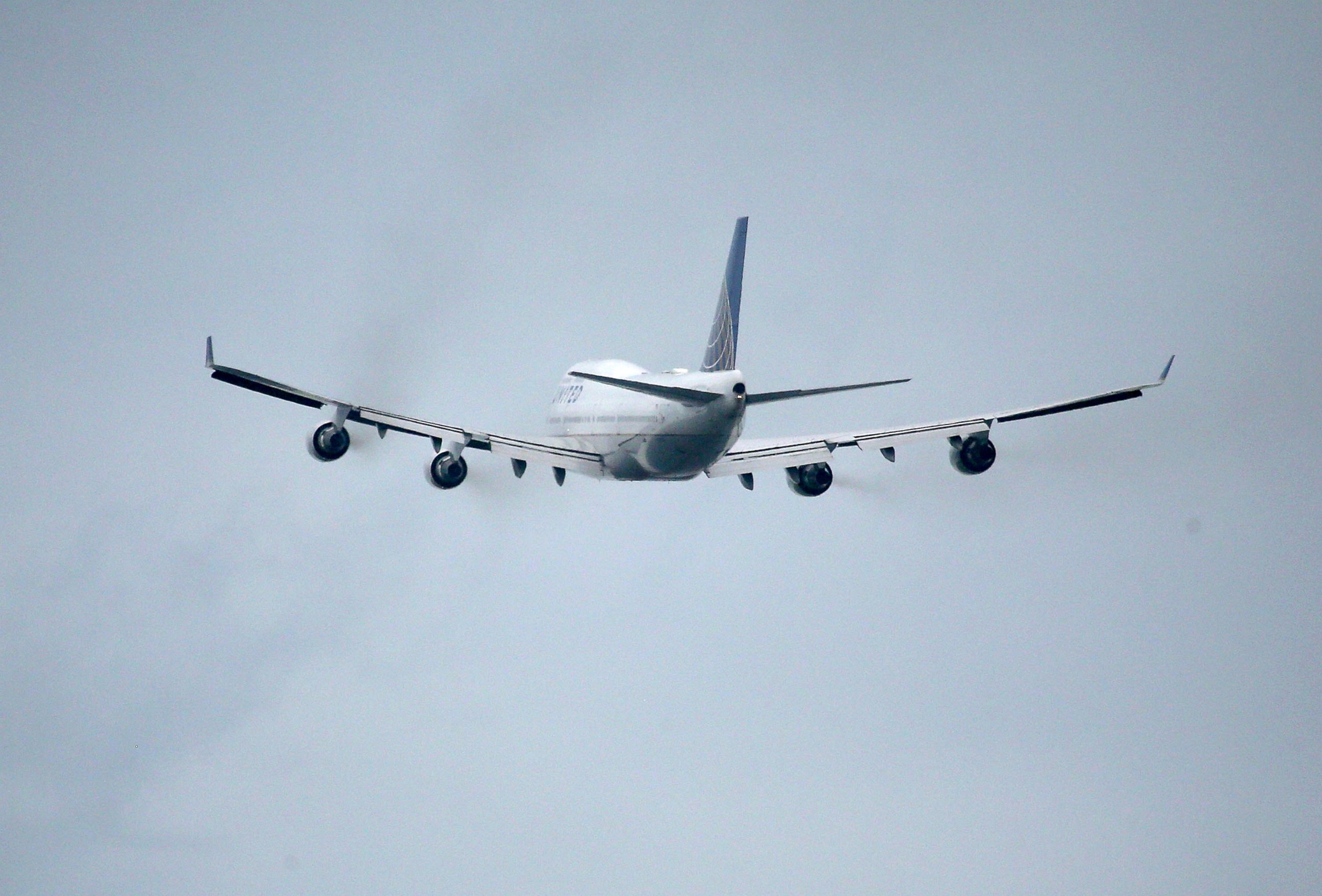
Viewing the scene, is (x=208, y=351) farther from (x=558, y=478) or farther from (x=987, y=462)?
(x=987, y=462)

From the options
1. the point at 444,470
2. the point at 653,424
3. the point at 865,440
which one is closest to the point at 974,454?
the point at 865,440

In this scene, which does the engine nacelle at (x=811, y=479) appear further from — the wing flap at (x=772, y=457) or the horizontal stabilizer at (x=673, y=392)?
the horizontal stabilizer at (x=673, y=392)

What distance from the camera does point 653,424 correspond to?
56844 millimetres

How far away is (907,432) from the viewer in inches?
2329

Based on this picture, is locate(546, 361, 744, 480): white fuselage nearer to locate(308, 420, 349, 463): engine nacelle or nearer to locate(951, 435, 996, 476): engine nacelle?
locate(951, 435, 996, 476): engine nacelle

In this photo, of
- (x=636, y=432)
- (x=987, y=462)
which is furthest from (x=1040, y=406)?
(x=636, y=432)

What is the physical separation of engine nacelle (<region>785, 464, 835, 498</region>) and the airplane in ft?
0.13

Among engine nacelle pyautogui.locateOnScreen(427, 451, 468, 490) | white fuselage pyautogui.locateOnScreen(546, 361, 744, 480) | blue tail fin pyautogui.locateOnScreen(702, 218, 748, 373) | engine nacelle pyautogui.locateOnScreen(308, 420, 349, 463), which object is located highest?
blue tail fin pyautogui.locateOnScreen(702, 218, 748, 373)

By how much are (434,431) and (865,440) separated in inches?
625

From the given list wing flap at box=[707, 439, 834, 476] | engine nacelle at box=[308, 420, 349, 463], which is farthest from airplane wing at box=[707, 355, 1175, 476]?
engine nacelle at box=[308, 420, 349, 463]

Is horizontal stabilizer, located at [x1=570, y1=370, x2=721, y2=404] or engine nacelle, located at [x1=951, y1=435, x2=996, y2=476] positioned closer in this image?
horizontal stabilizer, located at [x1=570, y1=370, x2=721, y2=404]

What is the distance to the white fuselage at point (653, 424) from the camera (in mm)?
54438

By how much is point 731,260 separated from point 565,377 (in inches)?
408

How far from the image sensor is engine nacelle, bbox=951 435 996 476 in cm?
5819
